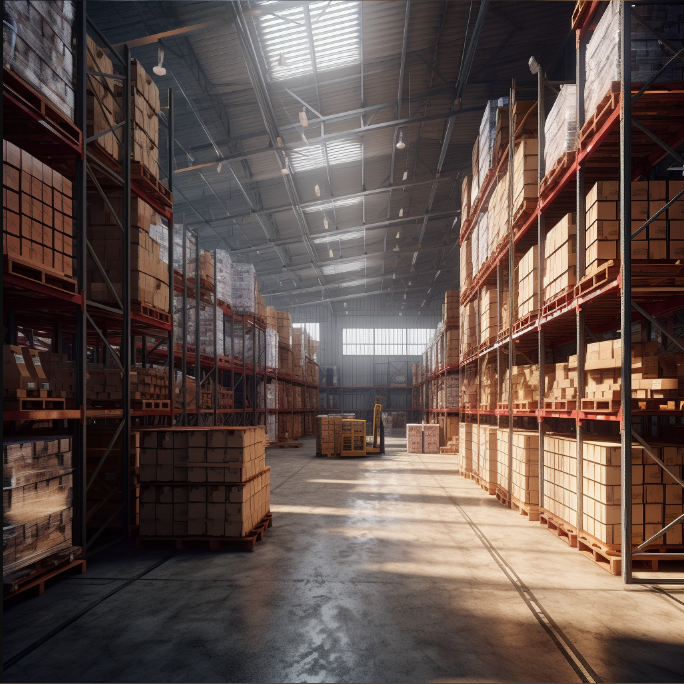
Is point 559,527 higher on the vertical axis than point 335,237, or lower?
lower

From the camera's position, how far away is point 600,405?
566 cm

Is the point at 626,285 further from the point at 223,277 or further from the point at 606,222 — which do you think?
the point at 223,277

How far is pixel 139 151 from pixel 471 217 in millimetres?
8342

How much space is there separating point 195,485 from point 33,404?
1977 mm

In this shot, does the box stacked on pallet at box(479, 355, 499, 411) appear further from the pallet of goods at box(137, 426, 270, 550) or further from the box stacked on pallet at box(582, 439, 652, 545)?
the pallet of goods at box(137, 426, 270, 550)

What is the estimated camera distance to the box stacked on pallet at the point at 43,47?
462 cm

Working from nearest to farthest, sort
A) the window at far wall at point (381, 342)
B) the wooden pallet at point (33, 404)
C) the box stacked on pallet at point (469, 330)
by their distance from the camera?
1. the wooden pallet at point (33, 404)
2. the box stacked on pallet at point (469, 330)
3. the window at far wall at point (381, 342)

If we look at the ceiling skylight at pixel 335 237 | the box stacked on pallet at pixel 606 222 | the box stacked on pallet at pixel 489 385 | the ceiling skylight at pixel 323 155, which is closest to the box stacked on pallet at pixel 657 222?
the box stacked on pallet at pixel 606 222

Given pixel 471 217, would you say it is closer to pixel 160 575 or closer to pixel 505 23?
pixel 505 23

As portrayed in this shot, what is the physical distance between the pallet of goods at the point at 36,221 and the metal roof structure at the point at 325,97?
21.6ft

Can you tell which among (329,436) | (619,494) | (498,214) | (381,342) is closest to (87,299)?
(619,494)

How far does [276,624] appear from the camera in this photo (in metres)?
4.02

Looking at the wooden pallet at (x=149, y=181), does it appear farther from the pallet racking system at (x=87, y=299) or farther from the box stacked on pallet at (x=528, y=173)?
the box stacked on pallet at (x=528, y=173)

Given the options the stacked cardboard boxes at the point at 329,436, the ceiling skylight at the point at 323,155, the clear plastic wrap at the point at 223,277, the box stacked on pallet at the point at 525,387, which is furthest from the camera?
the stacked cardboard boxes at the point at 329,436
